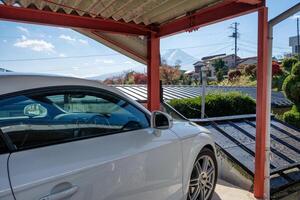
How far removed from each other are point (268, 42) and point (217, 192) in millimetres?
2026

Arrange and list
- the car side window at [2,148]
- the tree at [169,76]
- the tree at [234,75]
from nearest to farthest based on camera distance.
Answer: the car side window at [2,148] < the tree at [169,76] < the tree at [234,75]

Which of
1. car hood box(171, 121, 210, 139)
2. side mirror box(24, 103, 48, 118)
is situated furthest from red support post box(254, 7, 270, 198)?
side mirror box(24, 103, 48, 118)

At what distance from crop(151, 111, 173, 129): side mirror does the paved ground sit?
1716 mm

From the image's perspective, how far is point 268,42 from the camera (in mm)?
4020

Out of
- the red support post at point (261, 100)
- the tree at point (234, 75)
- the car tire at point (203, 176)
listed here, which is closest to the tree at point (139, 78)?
the tree at point (234, 75)

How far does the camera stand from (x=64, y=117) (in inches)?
91.3

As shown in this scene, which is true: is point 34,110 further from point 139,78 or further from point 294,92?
point 139,78

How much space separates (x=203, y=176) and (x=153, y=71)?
2.78m

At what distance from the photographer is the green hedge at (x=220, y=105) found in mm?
9914

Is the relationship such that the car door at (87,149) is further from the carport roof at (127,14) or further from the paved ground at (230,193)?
the carport roof at (127,14)

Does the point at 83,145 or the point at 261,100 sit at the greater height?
the point at 261,100

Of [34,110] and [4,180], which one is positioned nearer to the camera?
[4,180]

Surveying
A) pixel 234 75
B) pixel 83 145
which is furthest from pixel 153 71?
pixel 234 75

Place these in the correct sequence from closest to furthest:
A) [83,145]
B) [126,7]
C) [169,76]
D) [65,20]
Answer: [83,145] < [126,7] < [65,20] < [169,76]
